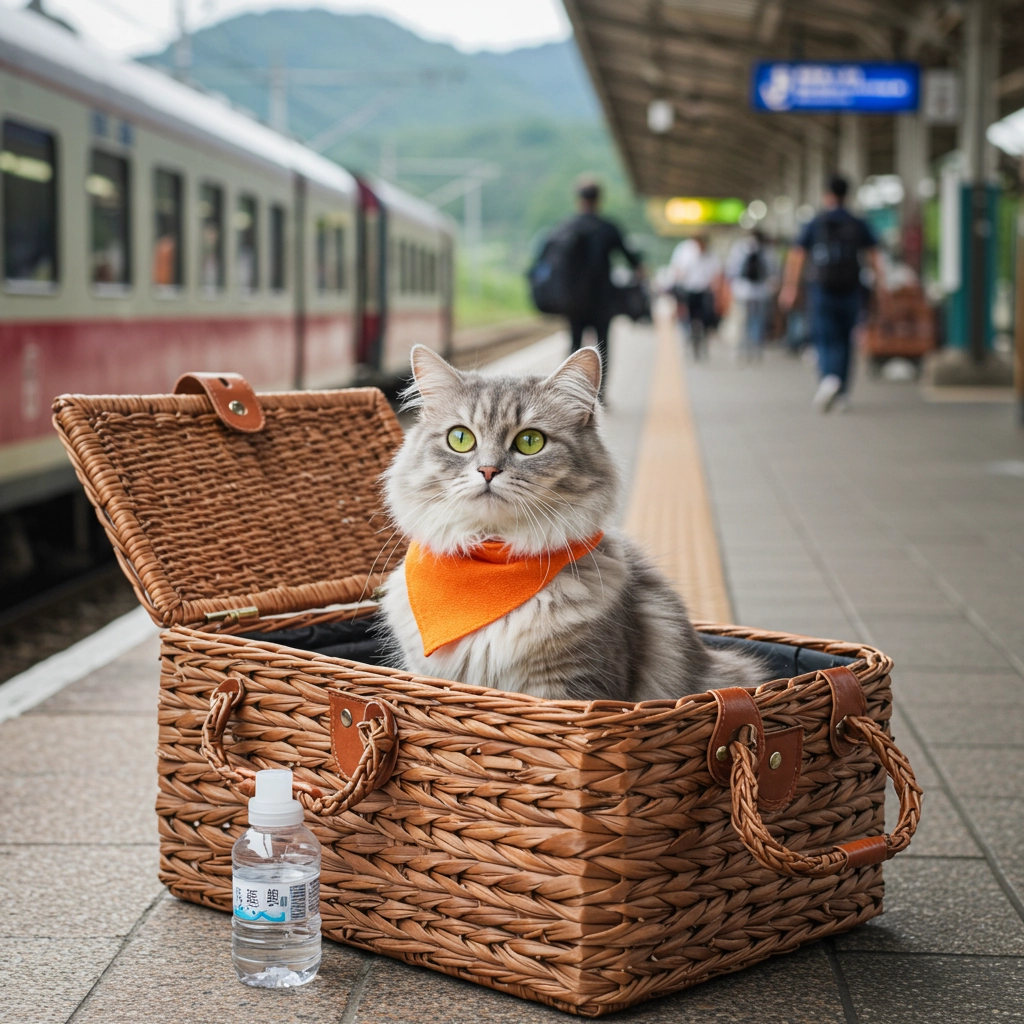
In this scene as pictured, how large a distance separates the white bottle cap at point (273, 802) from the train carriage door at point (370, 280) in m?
15.7

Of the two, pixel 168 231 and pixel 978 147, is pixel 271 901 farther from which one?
pixel 978 147

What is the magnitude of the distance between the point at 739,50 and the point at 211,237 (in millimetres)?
14080

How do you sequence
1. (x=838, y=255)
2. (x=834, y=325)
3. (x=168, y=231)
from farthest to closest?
(x=834, y=325)
(x=838, y=255)
(x=168, y=231)

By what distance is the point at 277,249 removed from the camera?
13.7 metres

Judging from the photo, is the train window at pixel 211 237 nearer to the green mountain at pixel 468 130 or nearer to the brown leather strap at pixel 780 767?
the brown leather strap at pixel 780 767

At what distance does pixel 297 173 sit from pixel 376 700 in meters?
12.5

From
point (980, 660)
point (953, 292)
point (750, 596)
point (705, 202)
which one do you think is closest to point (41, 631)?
point (750, 596)

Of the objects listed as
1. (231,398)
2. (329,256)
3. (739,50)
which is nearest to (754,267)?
(739,50)

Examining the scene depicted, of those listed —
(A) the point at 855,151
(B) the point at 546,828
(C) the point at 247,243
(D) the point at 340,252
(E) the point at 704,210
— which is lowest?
(B) the point at 546,828

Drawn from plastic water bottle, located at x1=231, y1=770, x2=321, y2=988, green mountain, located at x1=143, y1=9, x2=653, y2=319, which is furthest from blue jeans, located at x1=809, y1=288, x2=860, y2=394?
green mountain, located at x1=143, y1=9, x2=653, y2=319

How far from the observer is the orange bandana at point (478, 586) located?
2615mm

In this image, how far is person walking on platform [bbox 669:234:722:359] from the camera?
75.5ft

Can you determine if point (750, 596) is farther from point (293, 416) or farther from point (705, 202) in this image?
point (705, 202)

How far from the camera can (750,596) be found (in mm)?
6180
